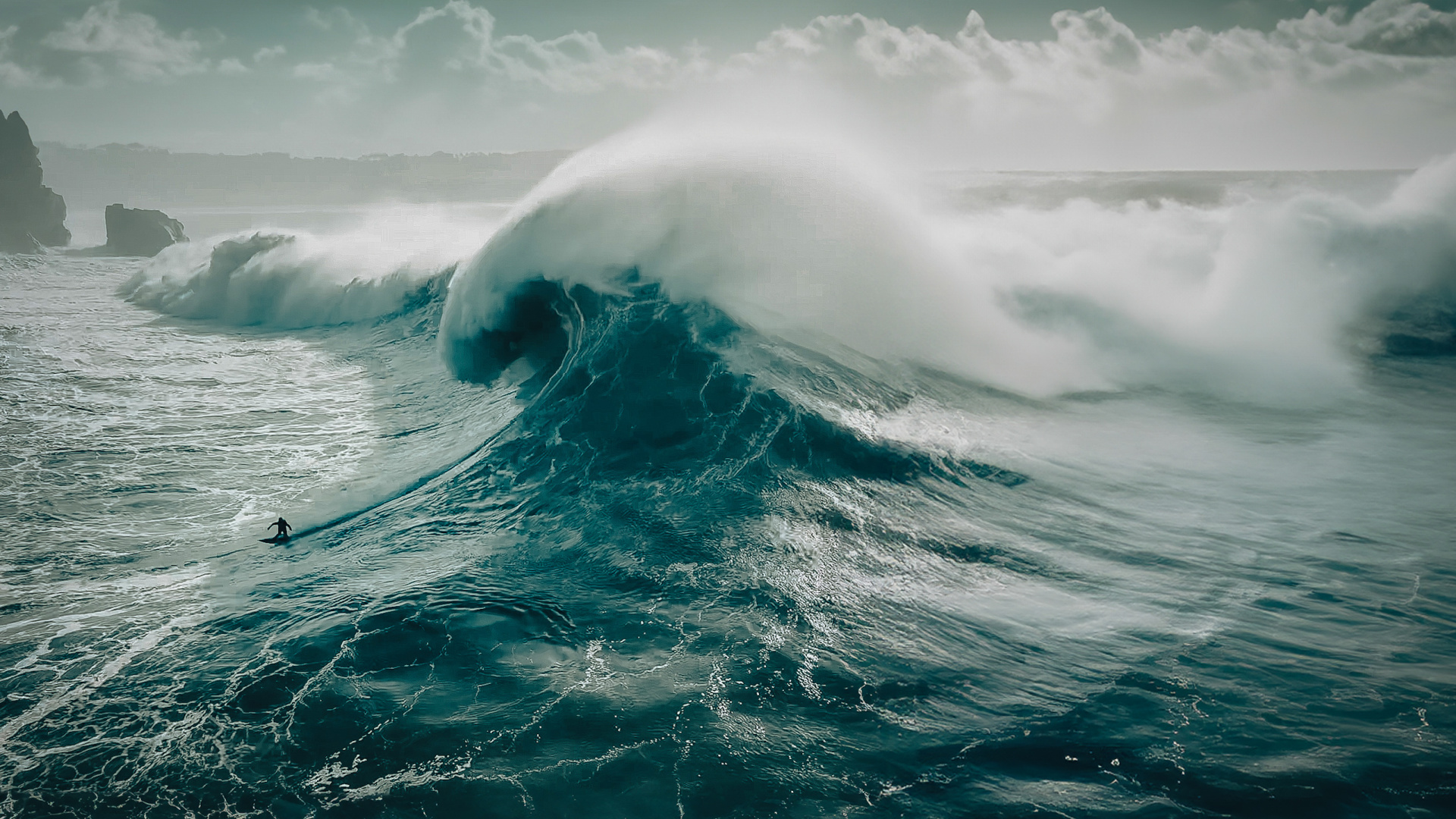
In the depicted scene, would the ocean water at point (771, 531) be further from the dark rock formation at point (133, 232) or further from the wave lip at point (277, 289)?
the dark rock formation at point (133, 232)

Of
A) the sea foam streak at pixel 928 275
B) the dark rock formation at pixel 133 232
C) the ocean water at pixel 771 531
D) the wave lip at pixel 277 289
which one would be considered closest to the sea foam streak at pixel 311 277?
the wave lip at pixel 277 289

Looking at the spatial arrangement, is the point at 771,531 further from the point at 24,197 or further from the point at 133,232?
the point at 24,197

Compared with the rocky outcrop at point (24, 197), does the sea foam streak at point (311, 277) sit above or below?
below

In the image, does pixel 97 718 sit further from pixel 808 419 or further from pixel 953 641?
pixel 808 419

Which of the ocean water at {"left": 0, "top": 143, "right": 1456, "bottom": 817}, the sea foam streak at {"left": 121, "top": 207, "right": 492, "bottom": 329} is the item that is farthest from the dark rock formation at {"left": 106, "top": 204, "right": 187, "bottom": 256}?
the ocean water at {"left": 0, "top": 143, "right": 1456, "bottom": 817}

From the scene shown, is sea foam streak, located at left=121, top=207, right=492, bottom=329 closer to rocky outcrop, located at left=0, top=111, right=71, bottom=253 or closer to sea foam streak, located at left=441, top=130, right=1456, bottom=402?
sea foam streak, located at left=441, top=130, right=1456, bottom=402

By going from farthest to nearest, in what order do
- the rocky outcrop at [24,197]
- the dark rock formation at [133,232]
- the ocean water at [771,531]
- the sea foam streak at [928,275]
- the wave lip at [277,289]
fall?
the rocky outcrop at [24,197]
the dark rock formation at [133,232]
the wave lip at [277,289]
the sea foam streak at [928,275]
the ocean water at [771,531]
